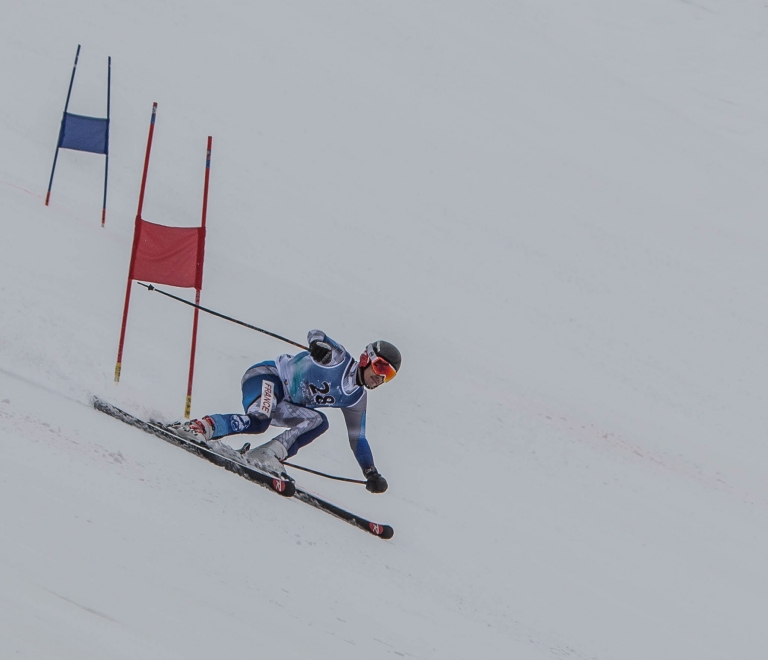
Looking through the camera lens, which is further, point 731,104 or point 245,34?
point 731,104

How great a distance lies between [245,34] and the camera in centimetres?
1095

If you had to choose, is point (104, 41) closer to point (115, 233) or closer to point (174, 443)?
point (115, 233)

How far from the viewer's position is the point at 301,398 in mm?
6242

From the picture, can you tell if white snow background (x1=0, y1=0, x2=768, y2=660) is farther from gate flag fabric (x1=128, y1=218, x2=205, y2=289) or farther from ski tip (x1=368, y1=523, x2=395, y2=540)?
gate flag fabric (x1=128, y1=218, x2=205, y2=289)

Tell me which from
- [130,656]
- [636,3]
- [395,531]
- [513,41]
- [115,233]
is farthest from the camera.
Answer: [636,3]

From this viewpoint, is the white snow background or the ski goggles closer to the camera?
the ski goggles

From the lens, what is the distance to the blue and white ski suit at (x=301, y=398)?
19.9 ft

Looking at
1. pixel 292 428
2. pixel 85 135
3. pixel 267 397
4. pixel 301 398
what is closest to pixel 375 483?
pixel 292 428

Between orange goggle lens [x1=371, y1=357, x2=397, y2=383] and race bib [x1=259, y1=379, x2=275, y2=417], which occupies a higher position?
orange goggle lens [x1=371, y1=357, x2=397, y2=383]

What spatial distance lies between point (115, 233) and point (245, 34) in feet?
12.8

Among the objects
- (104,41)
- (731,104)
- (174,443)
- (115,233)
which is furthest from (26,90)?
(731,104)

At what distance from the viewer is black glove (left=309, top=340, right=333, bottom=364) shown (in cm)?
590

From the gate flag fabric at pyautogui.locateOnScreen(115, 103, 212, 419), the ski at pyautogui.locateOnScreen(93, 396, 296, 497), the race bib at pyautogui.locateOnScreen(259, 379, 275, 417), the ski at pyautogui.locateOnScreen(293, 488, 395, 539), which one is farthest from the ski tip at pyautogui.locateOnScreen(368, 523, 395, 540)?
the gate flag fabric at pyautogui.locateOnScreen(115, 103, 212, 419)

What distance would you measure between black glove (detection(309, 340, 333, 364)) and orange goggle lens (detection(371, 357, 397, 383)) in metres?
0.35
